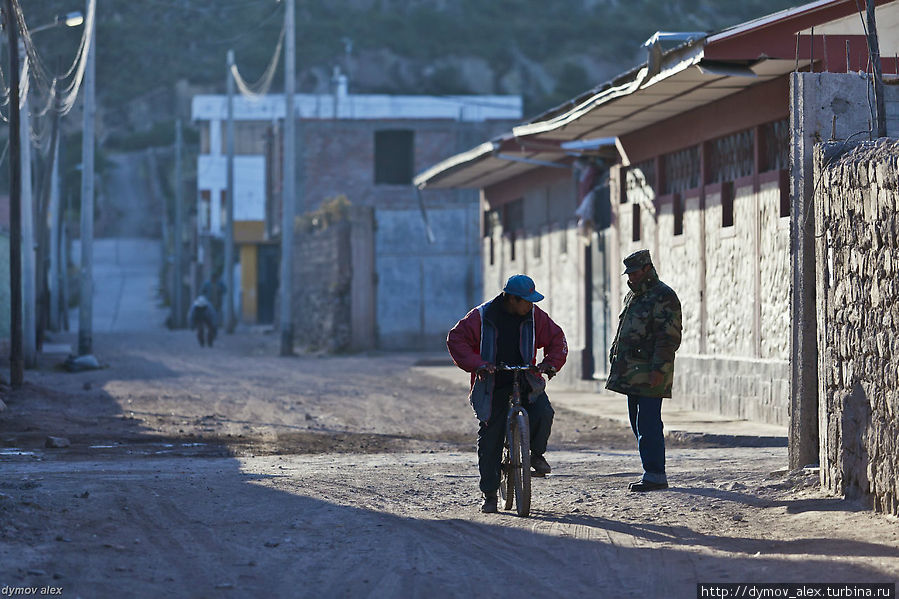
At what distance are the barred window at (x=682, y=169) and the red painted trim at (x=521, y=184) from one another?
4.63 meters

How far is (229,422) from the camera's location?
54.3ft

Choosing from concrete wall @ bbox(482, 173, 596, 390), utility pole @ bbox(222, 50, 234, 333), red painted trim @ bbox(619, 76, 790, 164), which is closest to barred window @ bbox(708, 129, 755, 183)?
red painted trim @ bbox(619, 76, 790, 164)

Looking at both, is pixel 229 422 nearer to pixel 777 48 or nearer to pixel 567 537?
pixel 777 48

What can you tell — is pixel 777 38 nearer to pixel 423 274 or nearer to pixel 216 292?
pixel 423 274

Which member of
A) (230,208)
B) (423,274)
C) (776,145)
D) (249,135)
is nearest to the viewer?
(776,145)

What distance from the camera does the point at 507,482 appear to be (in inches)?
366

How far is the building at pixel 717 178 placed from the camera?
12992 mm

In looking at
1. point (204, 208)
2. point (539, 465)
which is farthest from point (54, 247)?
point (539, 465)

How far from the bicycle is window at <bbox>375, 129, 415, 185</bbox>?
3741cm

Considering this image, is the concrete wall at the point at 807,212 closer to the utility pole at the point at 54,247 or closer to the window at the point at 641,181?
the window at the point at 641,181

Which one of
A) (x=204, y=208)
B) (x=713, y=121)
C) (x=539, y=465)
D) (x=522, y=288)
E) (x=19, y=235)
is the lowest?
(x=539, y=465)

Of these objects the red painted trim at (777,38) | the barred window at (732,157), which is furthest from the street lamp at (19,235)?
the red painted trim at (777,38)

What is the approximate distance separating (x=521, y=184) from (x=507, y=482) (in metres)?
16.8

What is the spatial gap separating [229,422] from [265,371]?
Result: 30.9 feet
